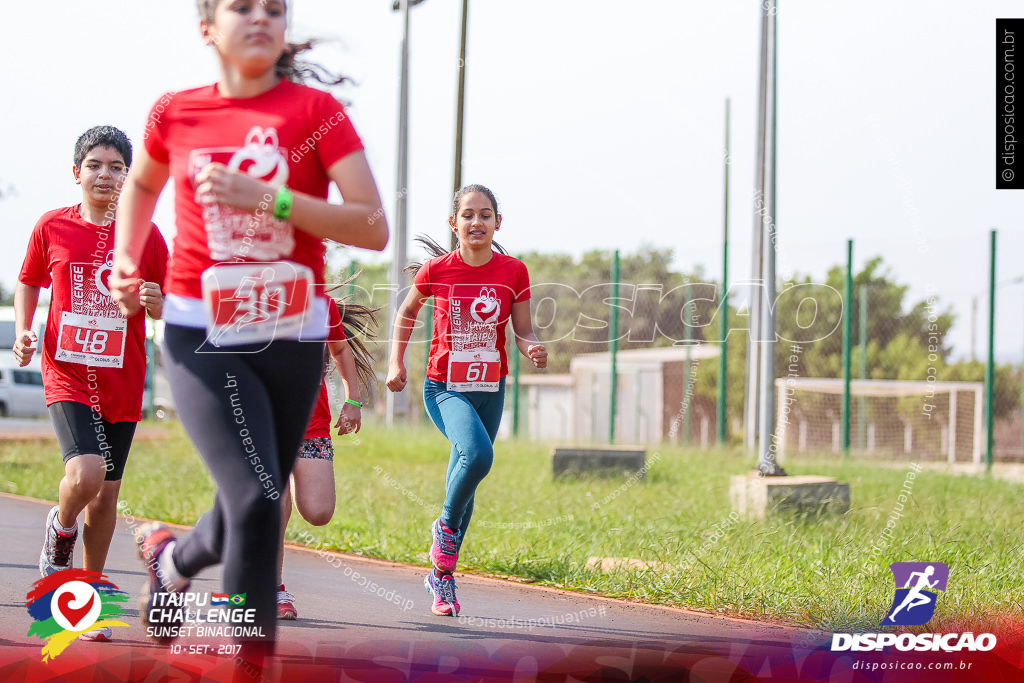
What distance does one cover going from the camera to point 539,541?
6.96 meters

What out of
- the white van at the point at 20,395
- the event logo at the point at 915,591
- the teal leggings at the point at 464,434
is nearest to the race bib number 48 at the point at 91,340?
the teal leggings at the point at 464,434

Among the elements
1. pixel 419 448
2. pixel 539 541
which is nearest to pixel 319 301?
pixel 539 541

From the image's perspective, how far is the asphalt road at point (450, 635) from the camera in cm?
373

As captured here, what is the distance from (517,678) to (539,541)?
3.31 m

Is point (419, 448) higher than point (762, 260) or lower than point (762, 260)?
lower

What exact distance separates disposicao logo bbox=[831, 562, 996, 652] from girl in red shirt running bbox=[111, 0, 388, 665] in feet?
8.32

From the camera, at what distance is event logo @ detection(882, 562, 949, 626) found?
471 cm

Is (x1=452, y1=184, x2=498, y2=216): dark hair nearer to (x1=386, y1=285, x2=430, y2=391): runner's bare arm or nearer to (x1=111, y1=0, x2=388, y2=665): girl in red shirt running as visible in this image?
(x1=386, y1=285, x2=430, y2=391): runner's bare arm

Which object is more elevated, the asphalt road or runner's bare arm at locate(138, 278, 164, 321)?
runner's bare arm at locate(138, 278, 164, 321)

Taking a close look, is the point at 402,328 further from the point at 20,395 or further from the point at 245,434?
the point at 20,395

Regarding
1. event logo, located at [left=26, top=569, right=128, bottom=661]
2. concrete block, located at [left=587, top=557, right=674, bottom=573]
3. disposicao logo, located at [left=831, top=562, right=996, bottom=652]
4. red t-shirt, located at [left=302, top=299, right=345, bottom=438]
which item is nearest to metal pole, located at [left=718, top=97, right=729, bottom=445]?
concrete block, located at [left=587, top=557, right=674, bottom=573]

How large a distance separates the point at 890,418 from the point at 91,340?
14247mm

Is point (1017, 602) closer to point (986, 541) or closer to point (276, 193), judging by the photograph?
point (986, 541)

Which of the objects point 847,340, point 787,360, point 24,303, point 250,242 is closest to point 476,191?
point 24,303
